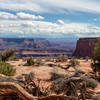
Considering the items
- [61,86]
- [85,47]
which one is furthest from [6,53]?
[85,47]

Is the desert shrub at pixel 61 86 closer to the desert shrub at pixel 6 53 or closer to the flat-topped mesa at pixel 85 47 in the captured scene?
the desert shrub at pixel 6 53

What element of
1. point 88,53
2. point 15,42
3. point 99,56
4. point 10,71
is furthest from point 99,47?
point 15,42

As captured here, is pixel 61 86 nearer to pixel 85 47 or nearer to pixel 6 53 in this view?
pixel 6 53

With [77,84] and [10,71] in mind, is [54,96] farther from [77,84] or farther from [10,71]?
[10,71]

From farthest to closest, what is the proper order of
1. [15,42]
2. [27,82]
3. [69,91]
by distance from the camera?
[15,42]
[27,82]
[69,91]

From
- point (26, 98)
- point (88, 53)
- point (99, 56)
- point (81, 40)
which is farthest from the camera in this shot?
point (81, 40)

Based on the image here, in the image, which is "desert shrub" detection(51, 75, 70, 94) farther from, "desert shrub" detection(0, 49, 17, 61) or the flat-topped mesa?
the flat-topped mesa

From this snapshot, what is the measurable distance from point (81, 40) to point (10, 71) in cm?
6740

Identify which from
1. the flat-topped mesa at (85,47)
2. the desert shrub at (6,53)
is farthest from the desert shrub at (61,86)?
the flat-topped mesa at (85,47)

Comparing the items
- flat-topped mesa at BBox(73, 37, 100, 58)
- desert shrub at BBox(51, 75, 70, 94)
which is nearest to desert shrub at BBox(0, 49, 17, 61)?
desert shrub at BBox(51, 75, 70, 94)

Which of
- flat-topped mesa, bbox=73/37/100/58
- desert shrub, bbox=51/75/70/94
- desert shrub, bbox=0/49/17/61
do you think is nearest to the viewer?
desert shrub, bbox=51/75/70/94

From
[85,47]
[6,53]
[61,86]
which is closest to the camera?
[61,86]

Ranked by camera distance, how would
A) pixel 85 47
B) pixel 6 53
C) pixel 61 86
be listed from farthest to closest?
pixel 85 47 → pixel 6 53 → pixel 61 86

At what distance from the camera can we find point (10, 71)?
19.1 metres
